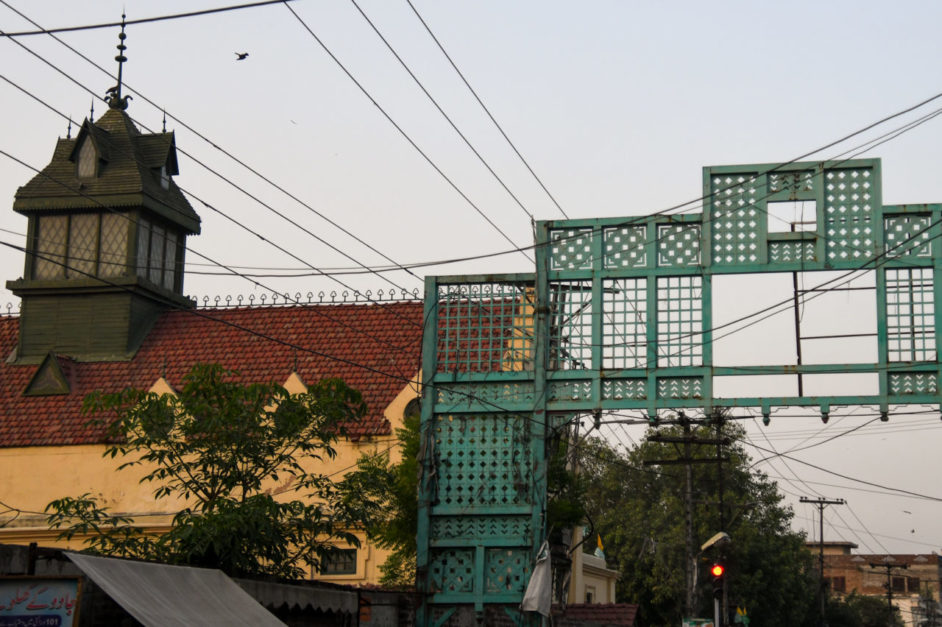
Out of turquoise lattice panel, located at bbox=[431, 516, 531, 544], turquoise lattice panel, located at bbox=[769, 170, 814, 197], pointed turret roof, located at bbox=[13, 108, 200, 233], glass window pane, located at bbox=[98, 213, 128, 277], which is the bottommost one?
turquoise lattice panel, located at bbox=[431, 516, 531, 544]

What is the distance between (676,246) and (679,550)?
38.5 m

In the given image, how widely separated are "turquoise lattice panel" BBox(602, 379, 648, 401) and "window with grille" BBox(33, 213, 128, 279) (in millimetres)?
18157

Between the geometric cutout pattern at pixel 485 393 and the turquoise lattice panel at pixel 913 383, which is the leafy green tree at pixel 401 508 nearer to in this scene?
the geometric cutout pattern at pixel 485 393

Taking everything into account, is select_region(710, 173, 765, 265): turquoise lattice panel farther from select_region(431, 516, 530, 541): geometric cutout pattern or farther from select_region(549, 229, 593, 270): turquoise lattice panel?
select_region(431, 516, 530, 541): geometric cutout pattern

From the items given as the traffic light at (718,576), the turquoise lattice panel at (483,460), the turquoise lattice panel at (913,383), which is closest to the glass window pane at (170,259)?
the turquoise lattice panel at (483,460)

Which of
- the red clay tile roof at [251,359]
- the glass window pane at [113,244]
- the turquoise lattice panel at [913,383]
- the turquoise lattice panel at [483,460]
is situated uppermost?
the glass window pane at [113,244]

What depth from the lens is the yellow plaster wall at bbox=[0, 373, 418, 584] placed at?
→ 2891cm

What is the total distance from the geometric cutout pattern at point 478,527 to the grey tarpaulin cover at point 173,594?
5126 mm

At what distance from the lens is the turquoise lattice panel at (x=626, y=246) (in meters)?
18.8

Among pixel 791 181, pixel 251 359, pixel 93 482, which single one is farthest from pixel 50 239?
pixel 791 181

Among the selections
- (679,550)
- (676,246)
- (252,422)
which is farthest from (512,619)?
(679,550)

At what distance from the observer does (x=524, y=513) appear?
18.5m

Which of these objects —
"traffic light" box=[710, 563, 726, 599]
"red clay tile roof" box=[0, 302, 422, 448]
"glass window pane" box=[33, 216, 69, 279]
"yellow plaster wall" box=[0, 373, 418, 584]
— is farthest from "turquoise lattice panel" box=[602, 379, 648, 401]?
"glass window pane" box=[33, 216, 69, 279]

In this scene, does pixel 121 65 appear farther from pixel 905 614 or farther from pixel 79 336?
pixel 905 614
